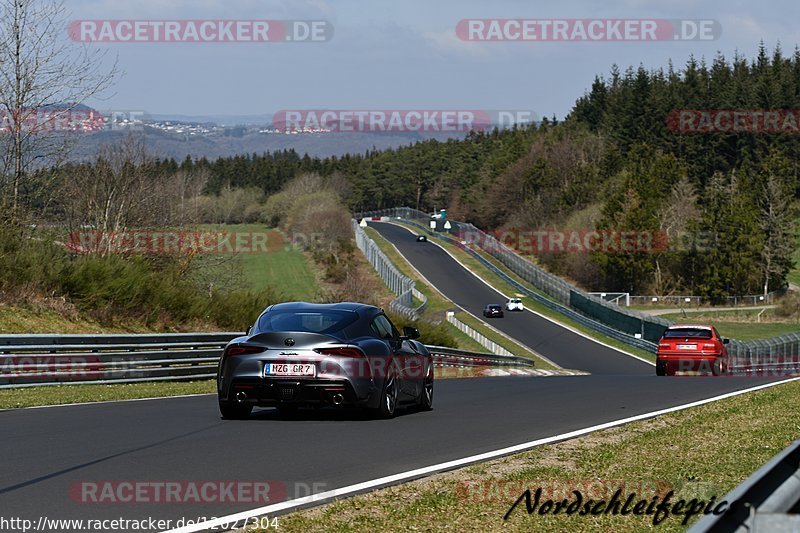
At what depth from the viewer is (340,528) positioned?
6.47m

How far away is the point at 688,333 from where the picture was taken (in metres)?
30.2

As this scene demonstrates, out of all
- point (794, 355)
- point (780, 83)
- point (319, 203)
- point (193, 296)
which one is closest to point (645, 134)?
point (780, 83)

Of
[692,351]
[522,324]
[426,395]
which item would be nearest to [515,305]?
[522,324]

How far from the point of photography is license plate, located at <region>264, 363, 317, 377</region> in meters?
12.3

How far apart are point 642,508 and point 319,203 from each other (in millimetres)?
127457

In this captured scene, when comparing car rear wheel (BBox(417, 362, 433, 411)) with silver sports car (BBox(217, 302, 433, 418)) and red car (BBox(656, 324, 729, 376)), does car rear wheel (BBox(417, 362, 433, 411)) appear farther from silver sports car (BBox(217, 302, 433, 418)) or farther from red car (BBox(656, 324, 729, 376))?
red car (BBox(656, 324, 729, 376))

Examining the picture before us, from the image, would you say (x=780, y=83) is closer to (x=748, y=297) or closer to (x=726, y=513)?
(x=748, y=297)

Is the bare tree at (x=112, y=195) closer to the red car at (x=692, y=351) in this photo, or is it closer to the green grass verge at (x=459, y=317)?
the green grass verge at (x=459, y=317)

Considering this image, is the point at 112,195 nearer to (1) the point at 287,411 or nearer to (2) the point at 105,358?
(2) the point at 105,358

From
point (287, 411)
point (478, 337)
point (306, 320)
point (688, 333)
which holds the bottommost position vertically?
point (478, 337)

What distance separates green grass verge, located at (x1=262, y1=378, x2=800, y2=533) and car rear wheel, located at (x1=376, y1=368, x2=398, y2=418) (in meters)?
2.70

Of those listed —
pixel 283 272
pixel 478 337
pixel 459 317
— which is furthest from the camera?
pixel 283 272

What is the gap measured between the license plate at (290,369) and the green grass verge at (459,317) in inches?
1620

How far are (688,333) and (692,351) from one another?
24.6 inches
